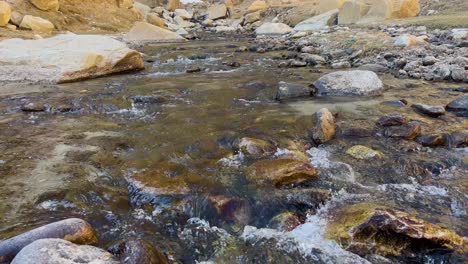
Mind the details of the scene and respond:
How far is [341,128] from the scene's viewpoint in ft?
18.0

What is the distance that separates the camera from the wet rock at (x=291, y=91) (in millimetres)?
7411

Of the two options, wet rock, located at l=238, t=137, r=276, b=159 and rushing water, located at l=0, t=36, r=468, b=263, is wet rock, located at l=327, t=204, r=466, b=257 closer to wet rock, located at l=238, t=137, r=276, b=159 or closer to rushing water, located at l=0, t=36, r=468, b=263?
rushing water, located at l=0, t=36, r=468, b=263

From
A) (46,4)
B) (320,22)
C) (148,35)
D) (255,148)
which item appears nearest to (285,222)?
(255,148)

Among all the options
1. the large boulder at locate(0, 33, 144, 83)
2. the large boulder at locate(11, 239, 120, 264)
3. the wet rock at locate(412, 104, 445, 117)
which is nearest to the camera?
the large boulder at locate(11, 239, 120, 264)

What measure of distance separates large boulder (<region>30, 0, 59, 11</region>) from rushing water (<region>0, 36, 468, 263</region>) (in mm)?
16659

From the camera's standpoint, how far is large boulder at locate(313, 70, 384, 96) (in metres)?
7.52

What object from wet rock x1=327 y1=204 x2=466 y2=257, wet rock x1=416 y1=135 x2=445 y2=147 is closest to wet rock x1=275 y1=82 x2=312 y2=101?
wet rock x1=416 y1=135 x2=445 y2=147

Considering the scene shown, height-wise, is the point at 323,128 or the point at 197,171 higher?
the point at 323,128

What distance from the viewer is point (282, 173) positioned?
158 inches

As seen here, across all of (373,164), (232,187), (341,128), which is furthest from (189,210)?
(341,128)

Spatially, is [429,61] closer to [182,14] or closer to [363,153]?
[363,153]

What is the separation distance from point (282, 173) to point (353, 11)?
62.4 feet

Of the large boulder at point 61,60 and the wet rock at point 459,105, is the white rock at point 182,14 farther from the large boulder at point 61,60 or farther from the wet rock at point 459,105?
the wet rock at point 459,105

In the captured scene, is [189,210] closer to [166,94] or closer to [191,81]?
[166,94]
